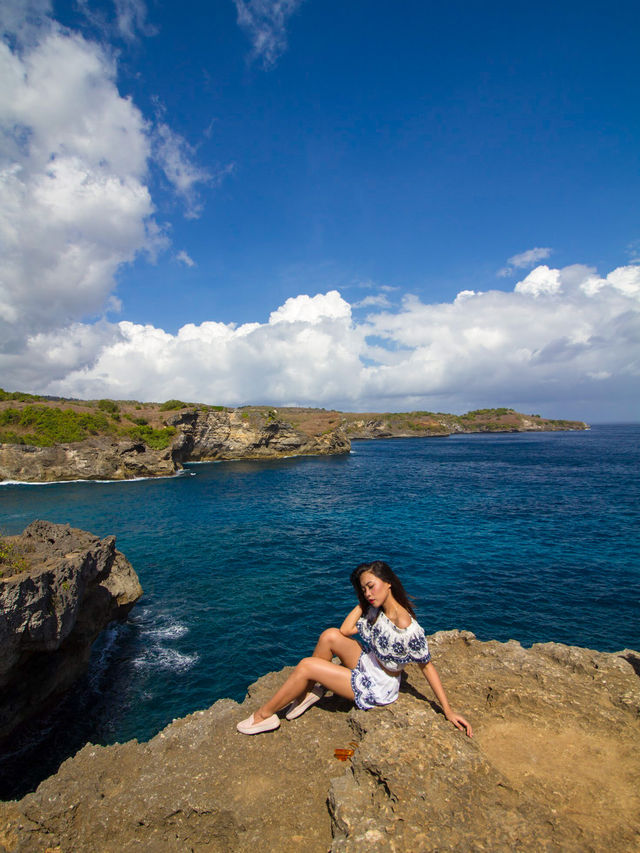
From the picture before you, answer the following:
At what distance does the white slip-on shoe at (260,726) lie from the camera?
20.6 ft

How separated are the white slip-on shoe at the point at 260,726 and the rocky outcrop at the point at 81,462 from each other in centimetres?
6289

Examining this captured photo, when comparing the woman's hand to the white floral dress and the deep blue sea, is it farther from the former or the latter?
the deep blue sea

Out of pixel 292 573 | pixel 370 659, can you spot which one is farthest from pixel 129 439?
pixel 370 659

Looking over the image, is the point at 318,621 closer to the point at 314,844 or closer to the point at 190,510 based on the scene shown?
the point at 314,844

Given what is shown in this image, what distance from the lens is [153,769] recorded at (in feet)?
19.9

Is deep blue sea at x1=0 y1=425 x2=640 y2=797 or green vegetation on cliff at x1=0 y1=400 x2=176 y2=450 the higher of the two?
green vegetation on cliff at x1=0 y1=400 x2=176 y2=450

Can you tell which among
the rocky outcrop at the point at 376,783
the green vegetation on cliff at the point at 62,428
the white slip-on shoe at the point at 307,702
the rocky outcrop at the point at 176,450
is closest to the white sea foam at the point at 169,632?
Answer: the rocky outcrop at the point at 376,783

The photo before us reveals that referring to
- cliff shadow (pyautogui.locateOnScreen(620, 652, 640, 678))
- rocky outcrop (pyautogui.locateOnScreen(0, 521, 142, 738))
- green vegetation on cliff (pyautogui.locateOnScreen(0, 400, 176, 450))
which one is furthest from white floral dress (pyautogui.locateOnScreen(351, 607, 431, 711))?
green vegetation on cliff (pyautogui.locateOnScreen(0, 400, 176, 450))

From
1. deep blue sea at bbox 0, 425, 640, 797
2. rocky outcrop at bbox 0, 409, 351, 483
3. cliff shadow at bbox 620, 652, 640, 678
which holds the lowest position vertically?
deep blue sea at bbox 0, 425, 640, 797

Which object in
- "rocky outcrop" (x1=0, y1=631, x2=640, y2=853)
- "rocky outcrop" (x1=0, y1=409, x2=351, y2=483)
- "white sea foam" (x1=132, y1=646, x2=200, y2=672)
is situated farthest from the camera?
"rocky outcrop" (x1=0, y1=409, x2=351, y2=483)

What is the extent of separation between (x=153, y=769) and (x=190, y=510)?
36.0 m

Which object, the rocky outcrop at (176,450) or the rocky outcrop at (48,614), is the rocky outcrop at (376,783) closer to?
the rocky outcrop at (48,614)

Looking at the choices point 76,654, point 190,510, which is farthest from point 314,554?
point 190,510

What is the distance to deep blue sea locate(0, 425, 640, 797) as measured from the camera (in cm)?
1472
